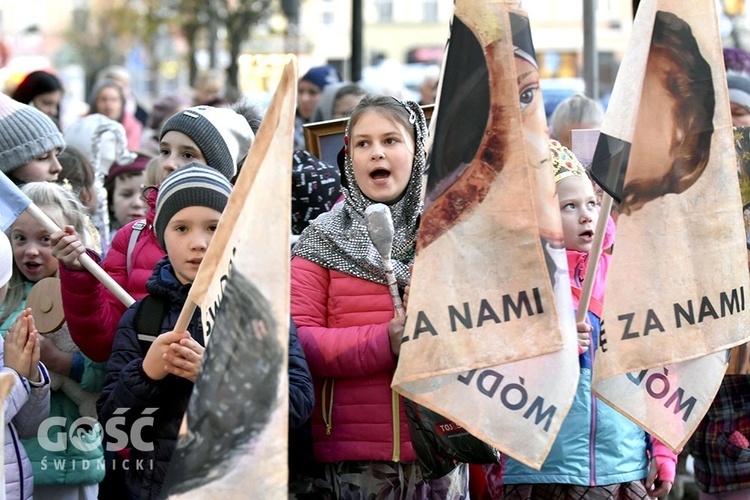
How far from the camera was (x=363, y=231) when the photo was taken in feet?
15.5

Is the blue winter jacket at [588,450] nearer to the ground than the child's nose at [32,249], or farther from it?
nearer to the ground

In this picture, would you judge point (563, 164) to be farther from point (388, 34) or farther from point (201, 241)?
point (388, 34)

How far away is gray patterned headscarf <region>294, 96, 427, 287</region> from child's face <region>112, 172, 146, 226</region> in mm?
3098

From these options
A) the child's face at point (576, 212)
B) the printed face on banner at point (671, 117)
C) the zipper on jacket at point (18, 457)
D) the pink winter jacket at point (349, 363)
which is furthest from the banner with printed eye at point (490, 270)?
the zipper on jacket at point (18, 457)

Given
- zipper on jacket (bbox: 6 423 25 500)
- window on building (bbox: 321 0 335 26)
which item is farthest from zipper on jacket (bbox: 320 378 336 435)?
window on building (bbox: 321 0 335 26)

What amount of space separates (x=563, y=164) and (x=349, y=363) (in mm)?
1235

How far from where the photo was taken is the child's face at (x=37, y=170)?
20.1 feet

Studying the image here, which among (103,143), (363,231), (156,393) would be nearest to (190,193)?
(363,231)

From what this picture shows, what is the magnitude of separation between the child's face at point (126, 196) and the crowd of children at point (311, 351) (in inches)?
85.0

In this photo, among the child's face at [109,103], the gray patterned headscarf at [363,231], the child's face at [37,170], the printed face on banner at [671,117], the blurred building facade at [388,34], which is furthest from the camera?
the blurred building facade at [388,34]

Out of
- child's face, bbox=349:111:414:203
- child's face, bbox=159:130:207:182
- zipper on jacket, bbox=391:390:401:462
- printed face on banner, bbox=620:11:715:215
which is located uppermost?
printed face on banner, bbox=620:11:715:215

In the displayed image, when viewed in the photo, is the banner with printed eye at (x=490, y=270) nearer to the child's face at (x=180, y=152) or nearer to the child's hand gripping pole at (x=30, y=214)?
the child's hand gripping pole at (x=30, y=214)

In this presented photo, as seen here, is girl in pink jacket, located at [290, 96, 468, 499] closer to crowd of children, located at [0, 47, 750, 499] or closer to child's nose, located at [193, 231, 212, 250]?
crowd of children, located at [0, 47, 750, 499]

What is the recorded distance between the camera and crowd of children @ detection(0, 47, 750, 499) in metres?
4.45
